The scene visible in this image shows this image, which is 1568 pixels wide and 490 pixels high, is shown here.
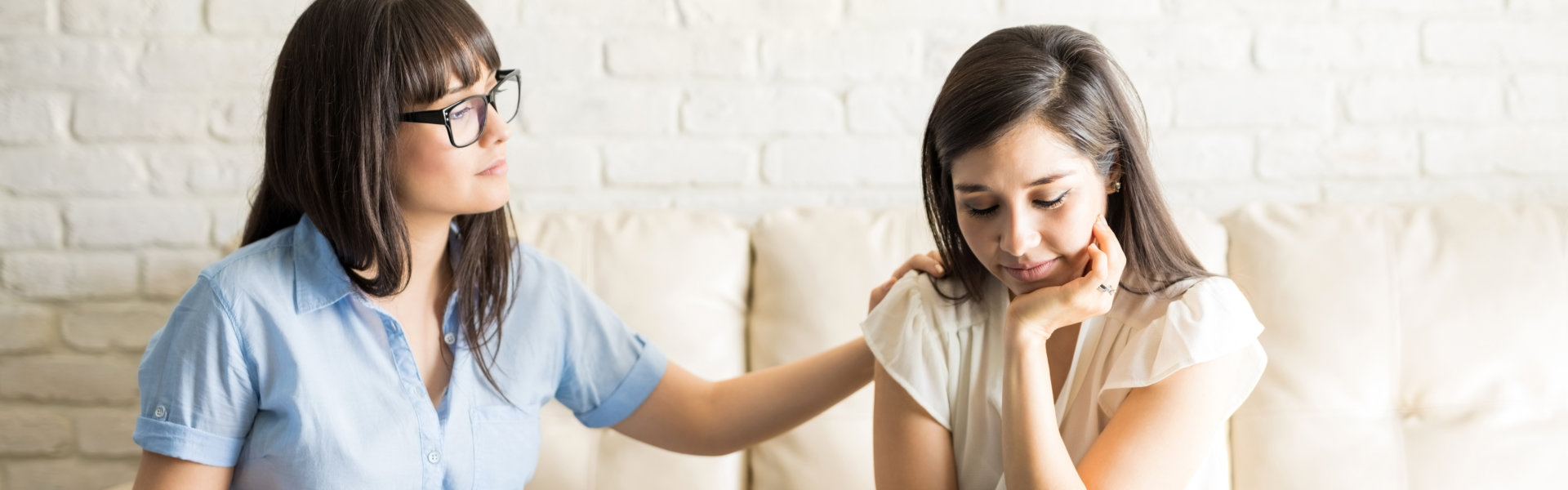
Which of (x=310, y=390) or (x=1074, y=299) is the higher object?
(x=1074, y=299)

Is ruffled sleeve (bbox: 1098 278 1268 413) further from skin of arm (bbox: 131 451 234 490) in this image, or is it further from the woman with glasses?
skin of arm (bbox: 131 451 234 490)

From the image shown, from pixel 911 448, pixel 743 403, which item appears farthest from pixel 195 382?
pixel 911 448

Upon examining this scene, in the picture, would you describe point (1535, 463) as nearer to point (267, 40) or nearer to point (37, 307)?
point (267, 40)

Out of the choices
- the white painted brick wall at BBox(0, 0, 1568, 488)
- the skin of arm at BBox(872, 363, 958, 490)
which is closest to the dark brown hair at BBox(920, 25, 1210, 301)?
the skin of arm at BBox(872, 363, 958, 490)

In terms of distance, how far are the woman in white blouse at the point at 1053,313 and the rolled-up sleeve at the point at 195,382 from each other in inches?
27.7

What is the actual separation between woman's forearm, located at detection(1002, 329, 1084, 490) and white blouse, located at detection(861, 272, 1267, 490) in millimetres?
109

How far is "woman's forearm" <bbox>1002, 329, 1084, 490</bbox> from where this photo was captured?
3.48 feet

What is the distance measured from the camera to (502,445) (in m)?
1.28

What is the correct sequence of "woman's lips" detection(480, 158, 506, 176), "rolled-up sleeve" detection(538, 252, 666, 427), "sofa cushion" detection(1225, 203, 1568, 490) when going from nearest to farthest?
"woman's lips" detection(480, 158, 506, 176) → "rolled-up sleeve" detection(538, 252, 666, 427) → "sofa cushion" detection(1225, 203, 1568, 490)

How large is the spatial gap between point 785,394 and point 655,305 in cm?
36

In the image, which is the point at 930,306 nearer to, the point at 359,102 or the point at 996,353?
the point at 996,353

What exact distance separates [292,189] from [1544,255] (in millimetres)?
1752

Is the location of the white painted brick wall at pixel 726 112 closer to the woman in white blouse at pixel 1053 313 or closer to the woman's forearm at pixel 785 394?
the woman's forearm at pixel 785 394

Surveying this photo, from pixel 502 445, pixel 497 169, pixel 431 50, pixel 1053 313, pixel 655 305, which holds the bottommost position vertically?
pixel 502 445
